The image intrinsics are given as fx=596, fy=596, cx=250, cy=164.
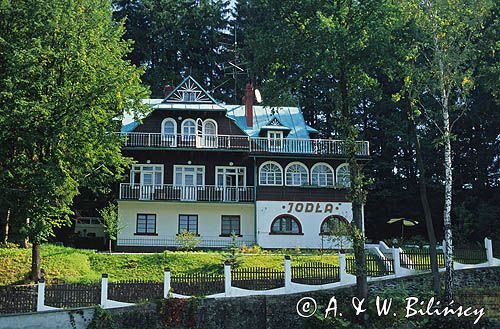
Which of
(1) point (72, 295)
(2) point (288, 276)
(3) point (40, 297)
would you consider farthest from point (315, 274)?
(3) point (40, 297)

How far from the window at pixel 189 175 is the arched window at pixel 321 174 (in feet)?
20.2

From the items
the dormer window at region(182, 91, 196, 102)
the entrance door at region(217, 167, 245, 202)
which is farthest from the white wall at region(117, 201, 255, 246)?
the dormer window at region(182, 91, 196, 102)

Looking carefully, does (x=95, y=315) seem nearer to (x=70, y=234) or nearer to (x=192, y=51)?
(x=70, y=234)

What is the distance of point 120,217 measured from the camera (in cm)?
3181

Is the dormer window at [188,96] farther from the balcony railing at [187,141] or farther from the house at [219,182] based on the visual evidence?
the balcony railing at [187,141]

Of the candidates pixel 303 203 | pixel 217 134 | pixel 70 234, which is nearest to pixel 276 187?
pixel 303 203

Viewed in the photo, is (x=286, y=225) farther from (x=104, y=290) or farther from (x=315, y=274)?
(x=104, y=290)

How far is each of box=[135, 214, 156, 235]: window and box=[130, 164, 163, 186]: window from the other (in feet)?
6.01

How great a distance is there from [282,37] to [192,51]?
28589 millimetres

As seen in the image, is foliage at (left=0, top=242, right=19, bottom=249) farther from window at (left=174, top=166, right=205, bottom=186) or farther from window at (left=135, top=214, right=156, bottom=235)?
window at (left=174, top=166, right=205, bottom=186)

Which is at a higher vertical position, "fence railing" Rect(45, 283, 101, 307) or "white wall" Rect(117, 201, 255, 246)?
"white wall" Rect(117, 201, 255, 246)

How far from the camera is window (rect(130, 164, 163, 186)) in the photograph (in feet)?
107

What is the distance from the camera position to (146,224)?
32.2 metres

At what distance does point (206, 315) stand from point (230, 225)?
1212cm
